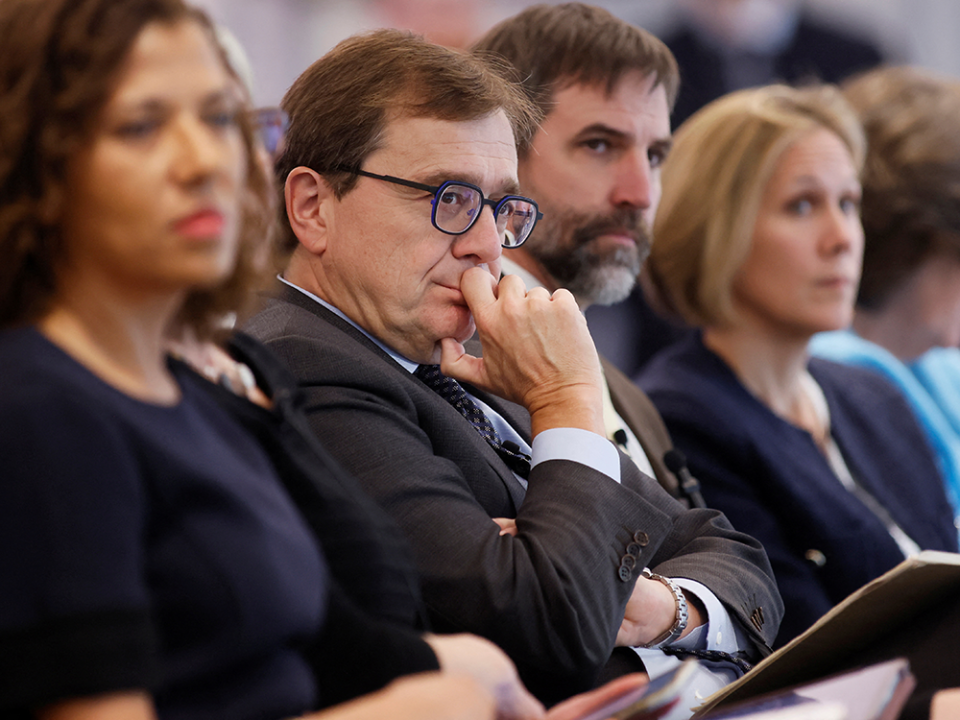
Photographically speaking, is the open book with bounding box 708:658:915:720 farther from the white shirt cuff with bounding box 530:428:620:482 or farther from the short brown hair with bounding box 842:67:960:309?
the short brown hair with bounding box 842:67:960:309

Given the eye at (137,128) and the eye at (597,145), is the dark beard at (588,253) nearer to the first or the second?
the eye at (597,145)

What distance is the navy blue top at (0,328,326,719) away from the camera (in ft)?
2.97

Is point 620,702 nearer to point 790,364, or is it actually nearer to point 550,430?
point 550,430

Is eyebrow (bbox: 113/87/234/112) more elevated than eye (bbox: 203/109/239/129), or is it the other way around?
eyebrow (bbox: 113/87/234/112)

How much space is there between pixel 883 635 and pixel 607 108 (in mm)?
1332

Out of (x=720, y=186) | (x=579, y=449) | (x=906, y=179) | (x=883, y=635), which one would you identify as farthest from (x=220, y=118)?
(x=906, y=179)

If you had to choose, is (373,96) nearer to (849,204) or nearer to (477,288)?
(477,288)

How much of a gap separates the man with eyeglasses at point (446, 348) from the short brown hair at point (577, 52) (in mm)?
625

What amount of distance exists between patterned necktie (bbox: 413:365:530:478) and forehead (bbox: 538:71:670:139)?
0.84 meters

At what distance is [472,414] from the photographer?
1.90 meters

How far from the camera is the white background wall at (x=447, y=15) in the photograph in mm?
5301

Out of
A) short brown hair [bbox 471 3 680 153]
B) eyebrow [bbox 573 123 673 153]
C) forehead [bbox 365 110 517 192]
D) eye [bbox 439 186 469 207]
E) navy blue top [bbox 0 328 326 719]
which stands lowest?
navy blue top [bbox 0 328 326 719]

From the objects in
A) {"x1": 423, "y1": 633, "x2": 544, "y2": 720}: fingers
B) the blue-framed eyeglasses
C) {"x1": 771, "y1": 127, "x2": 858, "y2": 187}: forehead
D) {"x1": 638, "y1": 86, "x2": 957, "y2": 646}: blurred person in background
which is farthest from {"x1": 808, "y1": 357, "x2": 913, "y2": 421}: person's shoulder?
{"x1": 423, "y1": 633, "x2": 544, "y2": 720}: fingers

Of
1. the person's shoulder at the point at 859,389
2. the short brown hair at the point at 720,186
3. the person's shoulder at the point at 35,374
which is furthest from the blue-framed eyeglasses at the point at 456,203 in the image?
the person's shoulder at the point at 859,389
